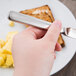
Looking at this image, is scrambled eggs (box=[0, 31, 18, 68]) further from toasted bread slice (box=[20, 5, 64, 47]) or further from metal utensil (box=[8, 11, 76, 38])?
metal utensil (box=[8, 11, 76, 38])

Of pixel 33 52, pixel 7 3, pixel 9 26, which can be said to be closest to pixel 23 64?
pixel 33 52

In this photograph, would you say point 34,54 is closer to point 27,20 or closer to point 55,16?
point 27,20

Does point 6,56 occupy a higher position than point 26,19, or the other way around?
point 26,19

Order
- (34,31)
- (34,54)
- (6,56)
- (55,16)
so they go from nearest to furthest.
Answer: (34,54)
(34,31)
(6,56)
(55,16)

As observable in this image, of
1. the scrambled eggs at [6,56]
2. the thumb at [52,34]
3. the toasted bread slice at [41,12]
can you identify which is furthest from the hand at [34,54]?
the toasted bread slice at [41,12]

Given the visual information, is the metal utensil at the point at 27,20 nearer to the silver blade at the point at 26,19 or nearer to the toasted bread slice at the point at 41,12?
the silver blade at the point at 26,19

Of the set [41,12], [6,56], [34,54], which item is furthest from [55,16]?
[34,54]

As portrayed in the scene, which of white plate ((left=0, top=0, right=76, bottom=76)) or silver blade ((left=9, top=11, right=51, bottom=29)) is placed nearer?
silver blade ((left=9, top=11, right=51, bottom=29))

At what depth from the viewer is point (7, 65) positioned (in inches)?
36.9

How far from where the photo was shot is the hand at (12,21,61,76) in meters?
0.57

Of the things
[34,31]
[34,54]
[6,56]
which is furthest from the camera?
[6,56]

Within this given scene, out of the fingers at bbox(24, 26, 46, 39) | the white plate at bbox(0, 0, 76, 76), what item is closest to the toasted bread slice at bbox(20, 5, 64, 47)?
the white plate at bbox(0, 0, 76, 76)

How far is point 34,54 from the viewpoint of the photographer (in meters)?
0.58

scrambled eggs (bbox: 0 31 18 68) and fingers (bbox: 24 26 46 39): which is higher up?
fingers (bbox: 24 26 46 39)
